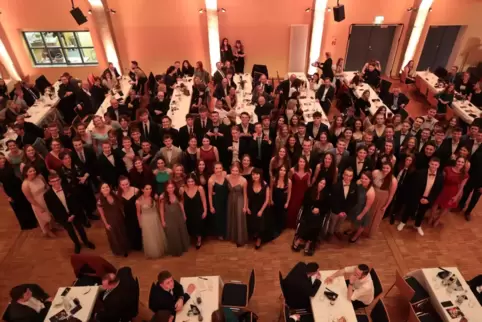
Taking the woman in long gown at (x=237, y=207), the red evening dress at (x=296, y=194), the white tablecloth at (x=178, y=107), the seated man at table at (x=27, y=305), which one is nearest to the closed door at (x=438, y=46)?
the white tablecloth at (x=178, y=107)

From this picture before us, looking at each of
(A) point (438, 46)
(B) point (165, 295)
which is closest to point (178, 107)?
(B) point (165, 295)

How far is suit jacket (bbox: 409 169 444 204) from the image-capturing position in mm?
5344

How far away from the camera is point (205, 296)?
425 cm

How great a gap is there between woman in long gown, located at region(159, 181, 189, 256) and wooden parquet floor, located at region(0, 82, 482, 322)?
26 cm

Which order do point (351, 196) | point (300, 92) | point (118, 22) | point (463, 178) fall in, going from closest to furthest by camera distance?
point (351, 196) → point (463, 178) → point (300, 92) → point (118, 22)

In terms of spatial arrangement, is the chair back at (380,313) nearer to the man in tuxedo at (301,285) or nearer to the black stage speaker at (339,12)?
the man in tuxedo at (301,285)

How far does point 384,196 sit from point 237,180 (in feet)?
7.41

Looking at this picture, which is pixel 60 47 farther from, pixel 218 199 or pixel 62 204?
pixel 218 199

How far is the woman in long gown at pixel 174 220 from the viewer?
16.1 ft

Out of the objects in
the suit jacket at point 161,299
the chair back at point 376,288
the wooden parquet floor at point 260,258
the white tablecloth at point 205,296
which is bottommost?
the wooden parquet floor at point 260,258

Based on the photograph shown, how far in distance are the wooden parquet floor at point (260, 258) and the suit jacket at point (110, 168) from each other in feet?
3.33

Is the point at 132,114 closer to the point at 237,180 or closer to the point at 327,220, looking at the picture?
the point at 237,180

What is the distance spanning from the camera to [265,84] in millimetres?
8703

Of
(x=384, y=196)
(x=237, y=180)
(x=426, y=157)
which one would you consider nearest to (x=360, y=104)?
(x=426, y=157)
